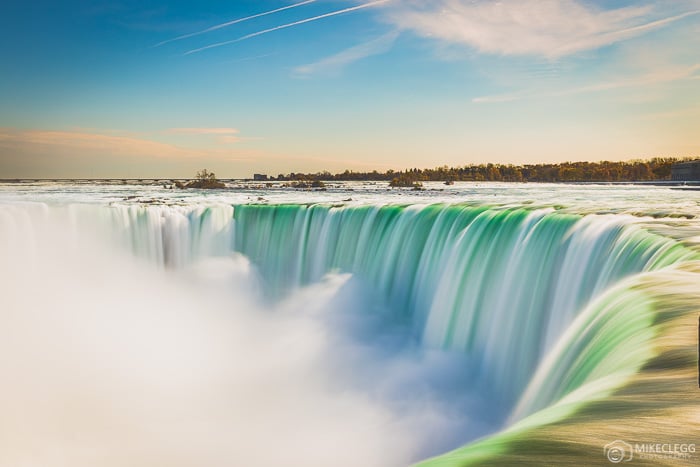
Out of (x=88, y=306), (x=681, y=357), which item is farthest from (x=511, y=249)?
(x=88, y=306)

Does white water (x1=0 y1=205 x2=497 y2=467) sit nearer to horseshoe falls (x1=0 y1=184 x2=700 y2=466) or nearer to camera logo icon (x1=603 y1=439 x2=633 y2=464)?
horseshoe falls (x1=0 y1=184 x2=700 y2=466)

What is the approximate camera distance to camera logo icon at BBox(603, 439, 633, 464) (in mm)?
2888

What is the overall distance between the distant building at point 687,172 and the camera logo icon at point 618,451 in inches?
2215

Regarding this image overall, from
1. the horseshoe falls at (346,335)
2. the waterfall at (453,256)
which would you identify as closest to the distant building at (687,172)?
the horseshoe falls at (346,335)

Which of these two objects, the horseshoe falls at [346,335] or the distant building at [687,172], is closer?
the horseshoe falls at [346,335]

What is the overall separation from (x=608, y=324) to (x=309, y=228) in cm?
1565

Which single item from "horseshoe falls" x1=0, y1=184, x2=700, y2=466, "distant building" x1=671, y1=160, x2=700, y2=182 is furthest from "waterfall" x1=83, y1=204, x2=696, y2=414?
"distant building" x1=671, y1=160, x2=700, y2=182

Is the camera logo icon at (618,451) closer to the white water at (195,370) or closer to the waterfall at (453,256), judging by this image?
the waterfall at (453,256)

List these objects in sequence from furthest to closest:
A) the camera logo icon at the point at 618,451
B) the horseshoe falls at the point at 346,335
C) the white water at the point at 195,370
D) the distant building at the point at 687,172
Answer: the distant building at the point at 687,172 → the white water at the point at 195,370 → the horseshoe falls at the point at 346,335 → the camera logo icon at the point at 618,451

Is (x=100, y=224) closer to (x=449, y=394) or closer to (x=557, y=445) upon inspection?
(x=449, y=394)

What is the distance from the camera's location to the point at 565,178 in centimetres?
8138

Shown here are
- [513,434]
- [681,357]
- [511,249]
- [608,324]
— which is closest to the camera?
[513,434]

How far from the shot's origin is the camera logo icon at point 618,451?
2.89m

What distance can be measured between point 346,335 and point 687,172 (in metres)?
51.3
